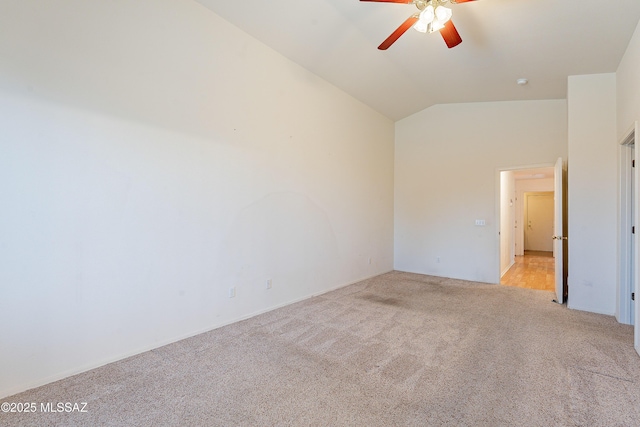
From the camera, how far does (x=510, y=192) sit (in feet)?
24.0

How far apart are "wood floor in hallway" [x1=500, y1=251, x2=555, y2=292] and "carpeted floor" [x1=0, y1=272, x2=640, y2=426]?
1807mm

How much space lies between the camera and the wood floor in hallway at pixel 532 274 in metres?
5.38

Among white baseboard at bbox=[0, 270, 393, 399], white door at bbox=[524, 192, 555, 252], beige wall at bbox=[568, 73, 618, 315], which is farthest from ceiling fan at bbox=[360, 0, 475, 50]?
white door at bbox=[524, 192, 555, 252]

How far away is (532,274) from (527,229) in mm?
5004

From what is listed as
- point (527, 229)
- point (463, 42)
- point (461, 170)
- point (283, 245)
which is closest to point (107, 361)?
point (283, 245)

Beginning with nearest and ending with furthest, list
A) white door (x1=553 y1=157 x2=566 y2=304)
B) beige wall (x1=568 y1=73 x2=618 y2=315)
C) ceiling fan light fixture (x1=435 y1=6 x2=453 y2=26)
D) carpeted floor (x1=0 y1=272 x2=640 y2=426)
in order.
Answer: carpeted floor (x1=0 y1=272 x2=640 y2=426) → ceiling fan light fixture (x1=435 y1=6 x2=453 y2=26) → beige wall (x1=568 y1=73 x2=618 y2=315) → white door (x1=553 y1=157 x2=566 y2=304)

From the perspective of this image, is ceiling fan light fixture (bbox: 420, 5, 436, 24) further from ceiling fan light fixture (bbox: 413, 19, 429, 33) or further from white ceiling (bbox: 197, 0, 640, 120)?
white ceiling (bbox: 197, 0, 640, 120)

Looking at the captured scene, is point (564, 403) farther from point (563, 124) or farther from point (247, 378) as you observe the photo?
point (563, 124)

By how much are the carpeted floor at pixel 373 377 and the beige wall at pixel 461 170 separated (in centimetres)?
216

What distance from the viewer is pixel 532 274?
6.29 meters

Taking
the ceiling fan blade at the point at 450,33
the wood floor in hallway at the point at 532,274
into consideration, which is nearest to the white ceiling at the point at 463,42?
the ceiling fan blade at the point at 450,33

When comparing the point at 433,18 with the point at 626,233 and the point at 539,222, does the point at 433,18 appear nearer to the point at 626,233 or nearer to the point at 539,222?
the point at 626,233

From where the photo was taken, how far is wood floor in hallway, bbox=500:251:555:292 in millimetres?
5378

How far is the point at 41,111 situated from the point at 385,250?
5.50 m
